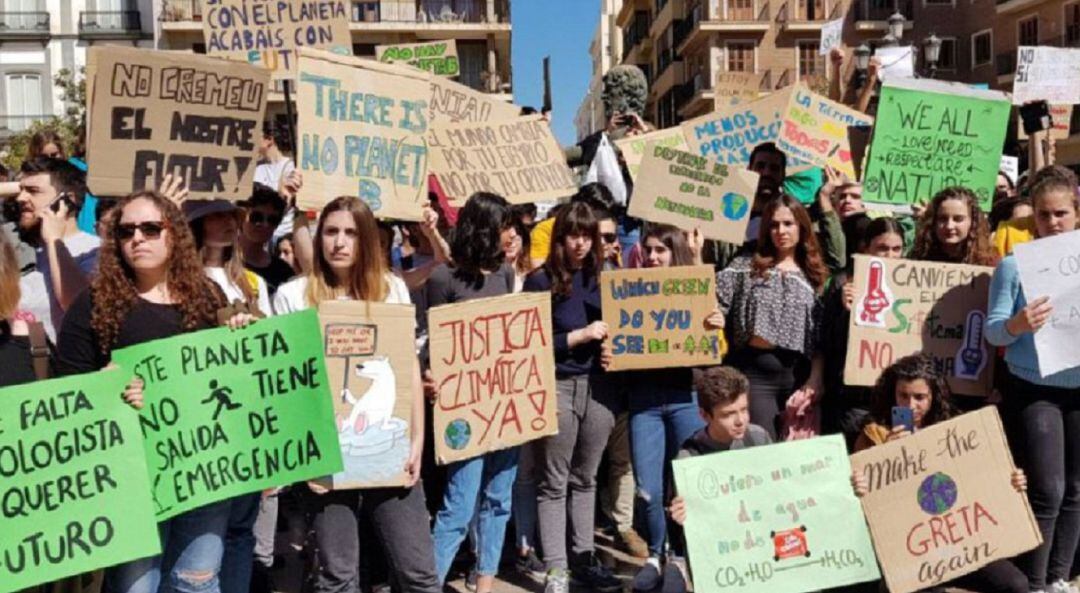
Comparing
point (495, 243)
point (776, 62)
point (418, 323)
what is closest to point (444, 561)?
point (418, 323)

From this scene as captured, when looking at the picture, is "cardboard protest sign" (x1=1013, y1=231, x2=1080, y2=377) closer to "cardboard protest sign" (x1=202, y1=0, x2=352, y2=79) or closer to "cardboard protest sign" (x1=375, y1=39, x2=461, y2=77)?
"cardboard protest sign" (x1=202, y1=0, x2=352, y2=79)

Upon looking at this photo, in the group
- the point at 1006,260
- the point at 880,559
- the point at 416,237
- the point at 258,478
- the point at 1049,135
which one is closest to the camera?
the point at 258,478

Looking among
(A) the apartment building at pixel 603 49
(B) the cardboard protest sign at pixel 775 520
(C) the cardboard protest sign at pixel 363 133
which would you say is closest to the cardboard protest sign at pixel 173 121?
(C) the cardboard protest sign at pixel 363 133

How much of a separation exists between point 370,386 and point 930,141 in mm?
3921

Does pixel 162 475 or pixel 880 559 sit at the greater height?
pixel 162 475

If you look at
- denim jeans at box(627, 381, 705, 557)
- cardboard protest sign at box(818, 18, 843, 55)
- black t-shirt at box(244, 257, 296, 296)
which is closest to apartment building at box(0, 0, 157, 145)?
cardboard protest sign at box(818, 18, 843, 55)

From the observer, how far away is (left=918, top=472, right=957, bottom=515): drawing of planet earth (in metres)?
4.50

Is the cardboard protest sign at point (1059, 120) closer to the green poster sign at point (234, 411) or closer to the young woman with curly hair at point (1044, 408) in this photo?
the young woman with curly hair at point (1044, 408)

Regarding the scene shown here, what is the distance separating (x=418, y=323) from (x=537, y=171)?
1.94m

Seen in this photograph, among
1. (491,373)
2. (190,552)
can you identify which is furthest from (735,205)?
(190,552)

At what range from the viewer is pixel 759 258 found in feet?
17.6

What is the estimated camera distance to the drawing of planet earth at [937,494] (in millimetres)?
4500

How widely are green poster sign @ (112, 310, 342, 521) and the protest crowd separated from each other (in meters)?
0.01

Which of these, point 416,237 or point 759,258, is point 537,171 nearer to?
point 416,237
